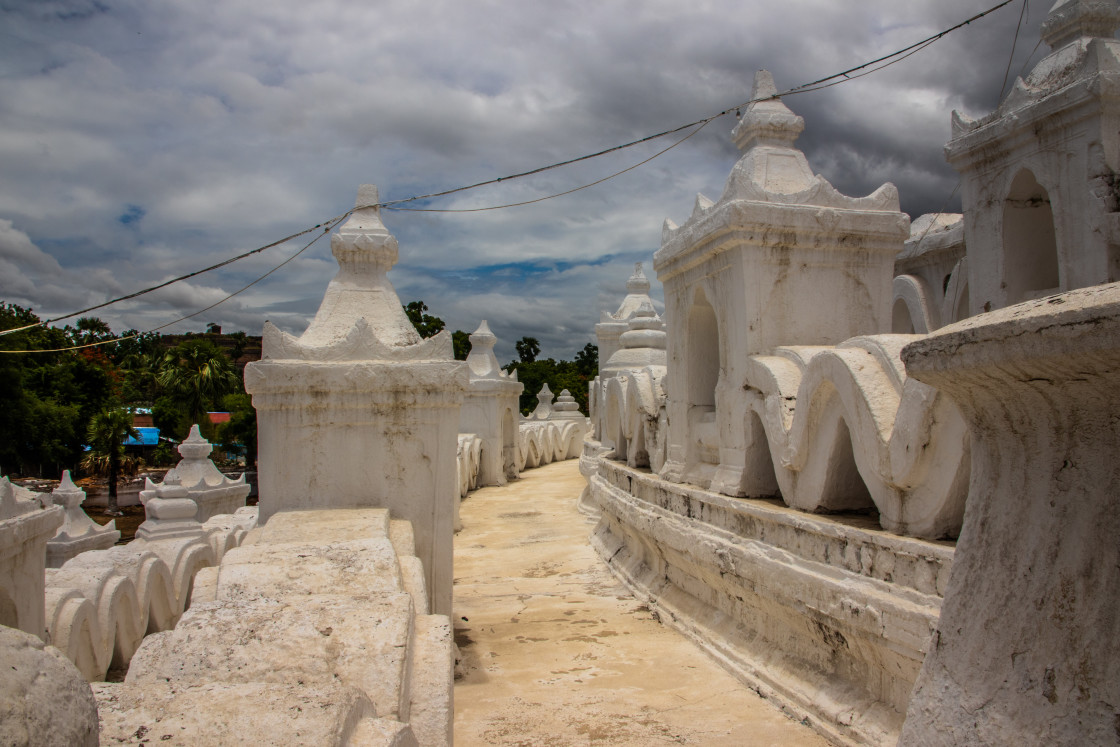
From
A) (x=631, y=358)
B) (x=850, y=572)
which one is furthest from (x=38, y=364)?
(x=850, y=572)

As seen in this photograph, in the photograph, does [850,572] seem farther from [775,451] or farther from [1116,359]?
[1116,359]

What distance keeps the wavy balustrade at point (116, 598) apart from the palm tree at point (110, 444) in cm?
2506

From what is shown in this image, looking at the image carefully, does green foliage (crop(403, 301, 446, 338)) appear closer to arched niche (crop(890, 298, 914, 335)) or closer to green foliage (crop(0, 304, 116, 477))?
green foliage (crop(0, 304, 116, 477))

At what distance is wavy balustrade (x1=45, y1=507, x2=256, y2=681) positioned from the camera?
3.40 metres

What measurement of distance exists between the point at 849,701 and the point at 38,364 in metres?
34.1

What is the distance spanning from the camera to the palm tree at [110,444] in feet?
86.9

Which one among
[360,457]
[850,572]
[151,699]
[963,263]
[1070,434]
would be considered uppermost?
[963,263]

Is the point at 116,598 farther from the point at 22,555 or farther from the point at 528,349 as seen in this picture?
the point at 528,349

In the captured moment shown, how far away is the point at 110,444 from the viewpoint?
26859 mm

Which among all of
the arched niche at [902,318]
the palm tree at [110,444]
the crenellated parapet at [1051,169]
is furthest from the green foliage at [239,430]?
the crenellated parapet at [1051,169]

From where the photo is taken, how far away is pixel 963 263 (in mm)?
6953

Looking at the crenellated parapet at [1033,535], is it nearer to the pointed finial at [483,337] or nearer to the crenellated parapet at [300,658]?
the crenellated parapet at [300,658]

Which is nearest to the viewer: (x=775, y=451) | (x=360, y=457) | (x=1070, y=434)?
(x=1070, y=434)

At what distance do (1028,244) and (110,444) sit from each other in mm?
28743
